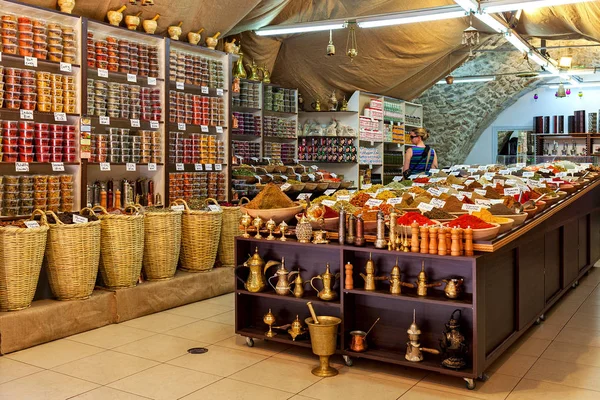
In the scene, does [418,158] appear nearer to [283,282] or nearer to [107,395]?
[283,282]

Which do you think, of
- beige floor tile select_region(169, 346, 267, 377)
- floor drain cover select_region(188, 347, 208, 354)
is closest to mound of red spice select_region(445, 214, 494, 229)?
beige floor tile select_region(169, 346, 267, 377)

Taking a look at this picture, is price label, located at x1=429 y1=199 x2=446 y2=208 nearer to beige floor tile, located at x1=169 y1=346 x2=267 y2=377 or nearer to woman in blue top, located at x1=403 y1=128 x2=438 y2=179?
beige floor tile, located at x1=169 y1=346 x2=267 y2=377

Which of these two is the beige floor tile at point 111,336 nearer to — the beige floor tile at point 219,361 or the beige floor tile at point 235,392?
the beige floor tile at point 219,361

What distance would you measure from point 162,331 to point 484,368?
7.86 feet

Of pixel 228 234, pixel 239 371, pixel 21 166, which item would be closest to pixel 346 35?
pixel 228 234

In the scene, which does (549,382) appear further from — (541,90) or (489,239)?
(541,90)

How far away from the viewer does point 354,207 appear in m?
4.43

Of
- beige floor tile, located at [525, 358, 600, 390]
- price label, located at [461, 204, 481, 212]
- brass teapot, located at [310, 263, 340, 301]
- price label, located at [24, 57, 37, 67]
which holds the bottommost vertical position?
beige floor tile, located at [525, 358, 600, 390]

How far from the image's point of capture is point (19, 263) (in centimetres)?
418

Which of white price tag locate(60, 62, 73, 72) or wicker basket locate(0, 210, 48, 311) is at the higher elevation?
white price tag locate(60, 62, 73, 72)

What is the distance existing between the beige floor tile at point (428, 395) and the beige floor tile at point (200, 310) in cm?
219

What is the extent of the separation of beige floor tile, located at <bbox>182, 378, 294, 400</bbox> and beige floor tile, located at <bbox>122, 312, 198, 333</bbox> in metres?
1.30

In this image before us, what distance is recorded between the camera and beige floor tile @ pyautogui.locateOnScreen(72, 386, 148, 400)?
3287 mm

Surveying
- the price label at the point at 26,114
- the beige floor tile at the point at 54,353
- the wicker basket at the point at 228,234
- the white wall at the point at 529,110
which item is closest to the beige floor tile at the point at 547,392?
the beige floor tile at the point at 54,353
